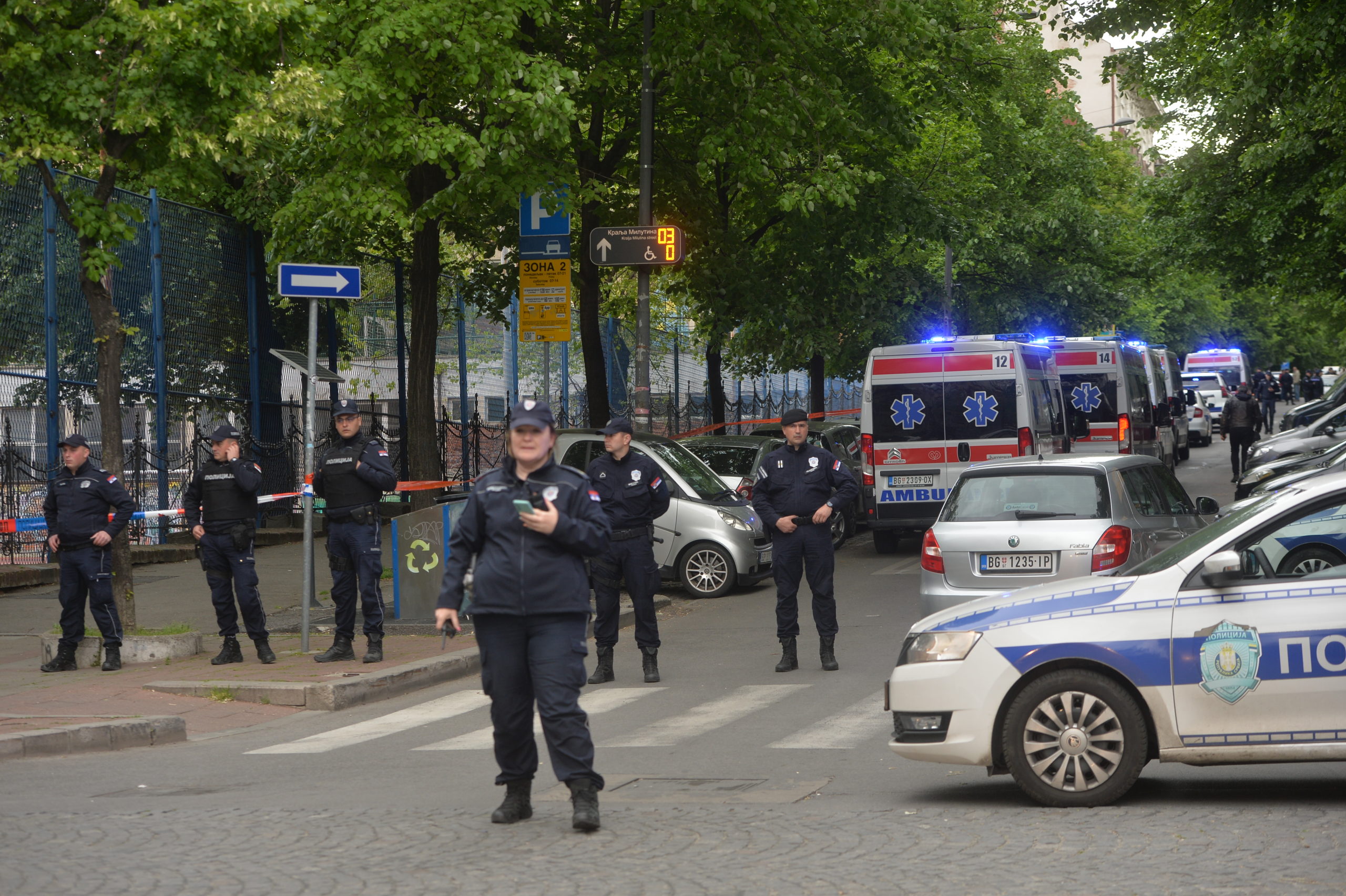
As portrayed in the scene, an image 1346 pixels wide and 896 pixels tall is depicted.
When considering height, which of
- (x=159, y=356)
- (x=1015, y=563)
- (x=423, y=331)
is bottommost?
(x=1015, y=563)

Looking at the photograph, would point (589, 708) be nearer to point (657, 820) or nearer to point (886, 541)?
point (657, 820)

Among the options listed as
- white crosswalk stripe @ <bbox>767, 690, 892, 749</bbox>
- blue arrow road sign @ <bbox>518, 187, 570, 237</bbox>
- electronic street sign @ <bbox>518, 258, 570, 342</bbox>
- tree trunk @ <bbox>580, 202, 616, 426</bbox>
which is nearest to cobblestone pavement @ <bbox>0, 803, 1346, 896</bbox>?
white crosswalk stripe @ <bbox>767, 690, 892, 749</bbox>

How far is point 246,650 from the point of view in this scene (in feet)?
42.9

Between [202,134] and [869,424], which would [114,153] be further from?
[869,424]

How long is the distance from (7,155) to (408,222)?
Result: 5362 mm

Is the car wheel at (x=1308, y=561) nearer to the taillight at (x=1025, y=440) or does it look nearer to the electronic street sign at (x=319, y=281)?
the electronic street sign at (x=319, y=281)

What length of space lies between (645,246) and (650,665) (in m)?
7.82

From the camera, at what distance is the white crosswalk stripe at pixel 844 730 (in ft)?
28.4

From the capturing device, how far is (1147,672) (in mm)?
6512

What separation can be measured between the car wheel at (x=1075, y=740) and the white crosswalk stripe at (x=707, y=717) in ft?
9.01

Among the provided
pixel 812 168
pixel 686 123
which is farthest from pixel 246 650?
pixel 686 123

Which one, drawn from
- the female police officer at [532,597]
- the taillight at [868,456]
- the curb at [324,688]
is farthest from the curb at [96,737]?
the taillight at [868,456]

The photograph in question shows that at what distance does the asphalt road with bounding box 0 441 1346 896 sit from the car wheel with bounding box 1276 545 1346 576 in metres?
0.98

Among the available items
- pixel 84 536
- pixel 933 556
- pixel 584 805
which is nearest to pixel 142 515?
pixel 84 536
